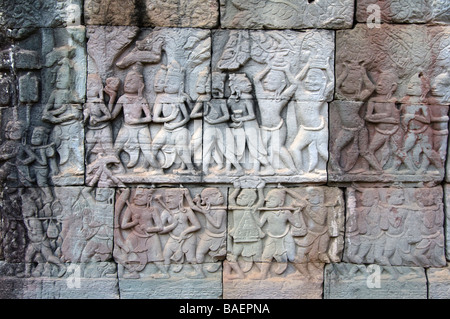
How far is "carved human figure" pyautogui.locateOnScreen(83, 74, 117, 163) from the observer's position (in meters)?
4.73

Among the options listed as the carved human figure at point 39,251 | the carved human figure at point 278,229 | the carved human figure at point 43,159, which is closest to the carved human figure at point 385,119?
the carved human figure at point 278,229

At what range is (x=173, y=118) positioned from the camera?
15.6 ft

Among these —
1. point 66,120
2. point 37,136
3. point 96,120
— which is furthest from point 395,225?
Answer: point 37,136

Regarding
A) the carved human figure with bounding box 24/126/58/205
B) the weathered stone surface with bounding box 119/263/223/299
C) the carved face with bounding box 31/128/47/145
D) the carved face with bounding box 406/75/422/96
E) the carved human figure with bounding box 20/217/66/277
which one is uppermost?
the carved face with bounding box 406/75/422/96

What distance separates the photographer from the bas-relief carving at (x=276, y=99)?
4.69 m

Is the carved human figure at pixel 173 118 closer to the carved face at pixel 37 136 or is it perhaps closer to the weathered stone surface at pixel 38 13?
the weathered stone surface at pixel 38 13

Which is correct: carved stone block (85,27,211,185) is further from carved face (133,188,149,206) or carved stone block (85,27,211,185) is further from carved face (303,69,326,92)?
carved face (303,69,326,92)

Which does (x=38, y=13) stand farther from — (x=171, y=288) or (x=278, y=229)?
(x=278, y=229)

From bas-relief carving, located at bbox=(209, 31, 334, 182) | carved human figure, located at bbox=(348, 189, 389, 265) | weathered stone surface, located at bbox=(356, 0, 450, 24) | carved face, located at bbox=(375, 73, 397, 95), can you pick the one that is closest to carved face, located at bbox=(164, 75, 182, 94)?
bas-relief carving, located at bbox=(209, 31, 334, 182)

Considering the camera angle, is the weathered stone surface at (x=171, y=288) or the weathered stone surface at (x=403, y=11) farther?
the weathered stone surface at (x=171, y=288)

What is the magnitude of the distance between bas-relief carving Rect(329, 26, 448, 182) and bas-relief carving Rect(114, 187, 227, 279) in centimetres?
149

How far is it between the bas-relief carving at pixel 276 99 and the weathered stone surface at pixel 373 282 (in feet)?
3.79

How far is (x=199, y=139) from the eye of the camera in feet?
15.7

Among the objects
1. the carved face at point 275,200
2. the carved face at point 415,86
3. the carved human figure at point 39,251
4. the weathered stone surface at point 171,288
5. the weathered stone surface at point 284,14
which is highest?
the weathered stone surface at point 284,14
